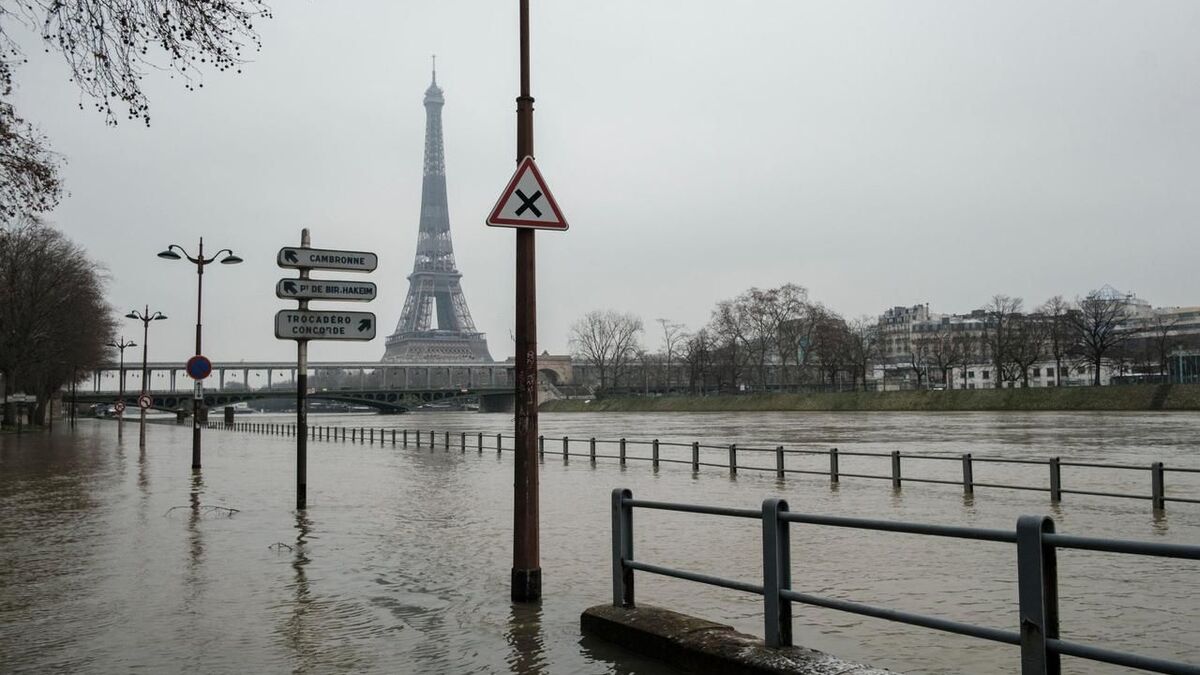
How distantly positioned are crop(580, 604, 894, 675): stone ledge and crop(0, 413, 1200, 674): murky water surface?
0.52 feet

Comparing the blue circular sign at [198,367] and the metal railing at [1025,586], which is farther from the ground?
the blue circular sign at [198,367]

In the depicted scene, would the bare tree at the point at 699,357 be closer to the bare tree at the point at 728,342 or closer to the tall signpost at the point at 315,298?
the bare tree at the point at 728,342

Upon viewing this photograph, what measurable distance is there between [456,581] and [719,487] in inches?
437

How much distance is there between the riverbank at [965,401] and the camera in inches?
2913

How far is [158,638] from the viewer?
771 cm

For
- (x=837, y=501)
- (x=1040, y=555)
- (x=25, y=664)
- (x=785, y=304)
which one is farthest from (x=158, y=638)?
(x=785, y=304)

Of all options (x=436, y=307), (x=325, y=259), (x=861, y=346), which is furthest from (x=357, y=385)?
(x=325, y=259)

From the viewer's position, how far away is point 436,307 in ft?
636

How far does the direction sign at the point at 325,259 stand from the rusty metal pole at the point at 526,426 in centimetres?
774

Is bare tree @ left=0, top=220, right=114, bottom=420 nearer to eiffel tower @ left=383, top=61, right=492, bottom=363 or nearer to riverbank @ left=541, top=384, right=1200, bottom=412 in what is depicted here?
riverbank @ left=541, top=384, right=1200, bottom=412

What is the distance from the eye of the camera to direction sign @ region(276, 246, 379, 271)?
15.7m

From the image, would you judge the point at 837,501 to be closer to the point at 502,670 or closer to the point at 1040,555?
the point at 502,670

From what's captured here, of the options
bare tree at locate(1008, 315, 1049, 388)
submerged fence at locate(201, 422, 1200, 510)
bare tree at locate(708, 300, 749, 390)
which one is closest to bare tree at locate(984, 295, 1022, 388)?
bare tree at locate(1008, 315, 1049, 388)

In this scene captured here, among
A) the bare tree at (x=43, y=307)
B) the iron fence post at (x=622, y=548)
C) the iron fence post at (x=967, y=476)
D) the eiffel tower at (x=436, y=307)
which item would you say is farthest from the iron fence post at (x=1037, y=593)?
the eiffel tower at (x=436, y=307)
